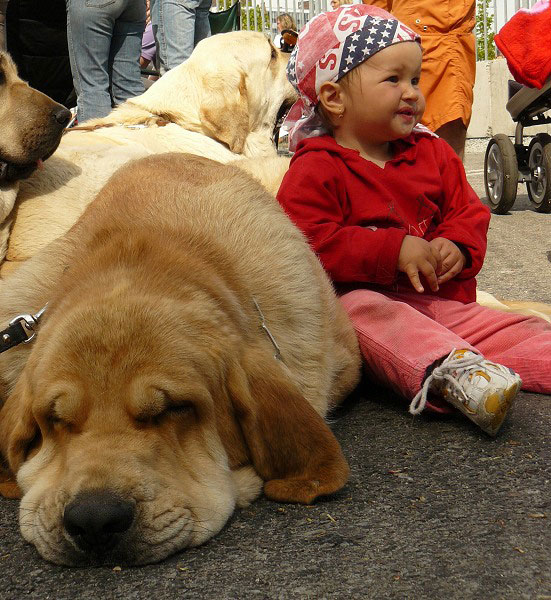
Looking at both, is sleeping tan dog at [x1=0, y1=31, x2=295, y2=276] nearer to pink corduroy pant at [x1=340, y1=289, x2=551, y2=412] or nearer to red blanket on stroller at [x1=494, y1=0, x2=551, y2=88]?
red blanket on stroller at [x1=494, y1=0, x2=551, y2=88]

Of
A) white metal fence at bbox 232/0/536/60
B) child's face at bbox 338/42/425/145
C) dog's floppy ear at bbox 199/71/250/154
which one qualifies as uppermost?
child's face at bbox 338/42/425/145

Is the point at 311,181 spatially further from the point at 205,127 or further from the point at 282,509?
the point at 205,127

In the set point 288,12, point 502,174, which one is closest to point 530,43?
point 502,174

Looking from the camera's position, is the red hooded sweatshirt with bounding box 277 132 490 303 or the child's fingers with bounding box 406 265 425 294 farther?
the red hooded sweatshirt with bounding box 277 132 490 303

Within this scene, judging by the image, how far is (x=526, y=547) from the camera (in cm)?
205

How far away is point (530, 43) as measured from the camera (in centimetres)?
730

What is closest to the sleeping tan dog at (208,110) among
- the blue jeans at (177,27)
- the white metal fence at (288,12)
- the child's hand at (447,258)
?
the blue jeans at (177,27)

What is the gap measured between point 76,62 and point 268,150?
5.27 feet

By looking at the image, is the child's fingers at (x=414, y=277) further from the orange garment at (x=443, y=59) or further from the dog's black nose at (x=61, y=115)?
the orange garment at (x=443, y=59)

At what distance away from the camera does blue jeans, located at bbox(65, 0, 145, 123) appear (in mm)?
6406

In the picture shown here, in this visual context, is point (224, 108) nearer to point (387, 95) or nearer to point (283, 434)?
point (387, 95)

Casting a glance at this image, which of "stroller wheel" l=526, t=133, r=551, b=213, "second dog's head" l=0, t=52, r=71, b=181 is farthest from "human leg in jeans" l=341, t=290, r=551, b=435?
"stroller wheel" l=526, t=133, r=551, b=213

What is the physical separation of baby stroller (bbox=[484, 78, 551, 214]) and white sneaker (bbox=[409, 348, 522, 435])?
18.5 ft

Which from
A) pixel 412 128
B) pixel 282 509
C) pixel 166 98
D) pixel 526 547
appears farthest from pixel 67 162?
pixel 526 547
